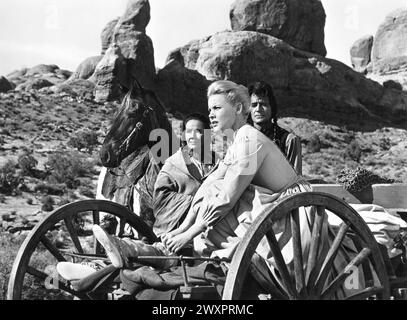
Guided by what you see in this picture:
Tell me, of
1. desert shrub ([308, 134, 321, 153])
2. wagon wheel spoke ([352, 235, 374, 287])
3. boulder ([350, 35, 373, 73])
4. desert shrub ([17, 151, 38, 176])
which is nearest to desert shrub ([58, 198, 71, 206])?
desert shrub ([17, 151, 38, 176])

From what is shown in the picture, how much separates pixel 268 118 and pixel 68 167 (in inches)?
1233

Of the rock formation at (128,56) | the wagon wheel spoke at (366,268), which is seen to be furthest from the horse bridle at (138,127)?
the rock formation at (128,56)

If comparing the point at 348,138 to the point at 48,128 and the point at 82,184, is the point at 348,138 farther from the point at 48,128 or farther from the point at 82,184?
the point at 82,184

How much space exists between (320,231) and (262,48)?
63209mm

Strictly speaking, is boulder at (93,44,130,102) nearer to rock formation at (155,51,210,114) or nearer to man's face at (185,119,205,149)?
rock formation at (155,51,210,114)

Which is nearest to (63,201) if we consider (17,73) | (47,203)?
(47,203)

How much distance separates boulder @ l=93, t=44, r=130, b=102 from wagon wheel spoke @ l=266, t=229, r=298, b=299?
52.3 meters

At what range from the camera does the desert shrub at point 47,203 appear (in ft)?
97.7

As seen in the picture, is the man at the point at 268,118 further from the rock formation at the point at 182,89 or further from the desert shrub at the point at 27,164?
the rock formation at the point at 182,89

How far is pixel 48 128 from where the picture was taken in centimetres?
4606

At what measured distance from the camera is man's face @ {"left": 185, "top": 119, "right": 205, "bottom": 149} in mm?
5605

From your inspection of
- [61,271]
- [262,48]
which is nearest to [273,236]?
[61,271]

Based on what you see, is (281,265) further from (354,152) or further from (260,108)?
(354,152)
